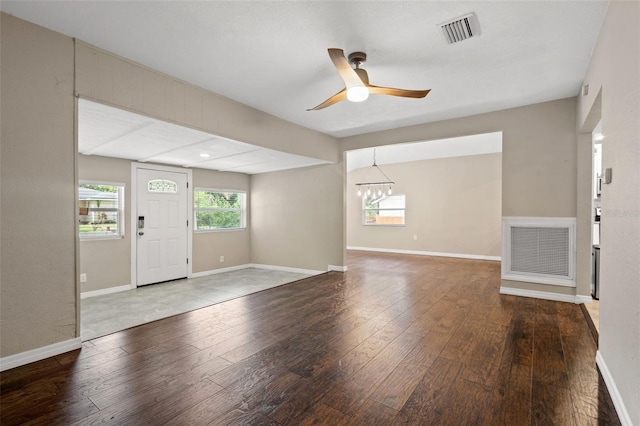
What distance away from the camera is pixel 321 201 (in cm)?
624

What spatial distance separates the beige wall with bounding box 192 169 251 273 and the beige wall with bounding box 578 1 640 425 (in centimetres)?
619

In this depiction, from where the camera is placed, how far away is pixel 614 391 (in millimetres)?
1824

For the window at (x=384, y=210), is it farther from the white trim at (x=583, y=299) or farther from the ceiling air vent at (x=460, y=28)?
the ceiling air vent at (x=460, y=28)

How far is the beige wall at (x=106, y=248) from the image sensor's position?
185 inches

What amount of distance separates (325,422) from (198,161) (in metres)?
4.92

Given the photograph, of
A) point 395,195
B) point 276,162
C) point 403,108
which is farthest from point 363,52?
point 395,195

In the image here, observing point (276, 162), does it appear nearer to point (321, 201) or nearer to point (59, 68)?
point (321, 201)

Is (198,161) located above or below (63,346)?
above

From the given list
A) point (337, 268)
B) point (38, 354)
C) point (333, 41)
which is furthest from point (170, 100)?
point (337, 268)

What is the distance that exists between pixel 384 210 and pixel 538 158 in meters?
5.33

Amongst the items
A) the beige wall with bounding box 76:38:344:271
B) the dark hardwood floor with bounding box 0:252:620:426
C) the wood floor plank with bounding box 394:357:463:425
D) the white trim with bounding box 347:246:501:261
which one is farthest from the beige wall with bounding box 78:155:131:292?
the white trim with bounding box 347:246:501:261

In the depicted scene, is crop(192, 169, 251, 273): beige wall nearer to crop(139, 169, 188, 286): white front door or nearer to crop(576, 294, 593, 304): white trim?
crop(139, 169, 188, 286): white front door

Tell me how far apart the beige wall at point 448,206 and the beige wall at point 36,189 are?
7.81 meters

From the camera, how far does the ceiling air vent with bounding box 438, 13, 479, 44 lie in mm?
2307
